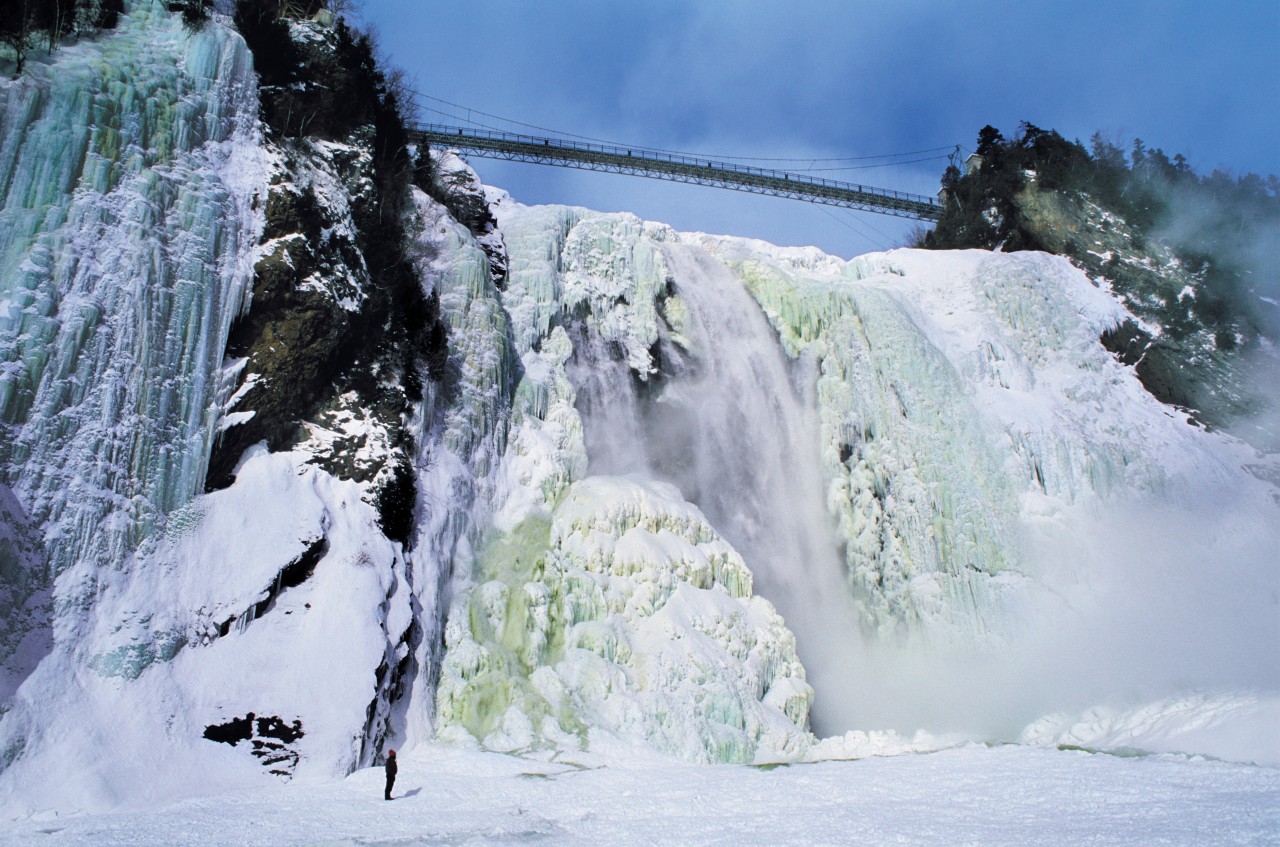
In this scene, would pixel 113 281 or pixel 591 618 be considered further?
pixel 591 618

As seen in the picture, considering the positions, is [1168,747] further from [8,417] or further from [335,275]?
[8,417]

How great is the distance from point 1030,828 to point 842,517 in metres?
15.2

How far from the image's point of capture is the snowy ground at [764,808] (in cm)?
827

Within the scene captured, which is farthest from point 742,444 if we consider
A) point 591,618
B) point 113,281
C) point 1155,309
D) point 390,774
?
point 1155,309

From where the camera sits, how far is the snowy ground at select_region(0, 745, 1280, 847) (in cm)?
827

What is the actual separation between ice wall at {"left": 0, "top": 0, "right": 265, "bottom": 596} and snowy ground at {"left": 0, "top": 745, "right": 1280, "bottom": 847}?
13.9 ft

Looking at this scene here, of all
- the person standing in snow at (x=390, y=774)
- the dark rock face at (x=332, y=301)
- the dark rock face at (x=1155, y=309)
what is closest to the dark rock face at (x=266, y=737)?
the person standing in snow at (x=390, y=774)

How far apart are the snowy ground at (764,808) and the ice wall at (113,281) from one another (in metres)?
4.23

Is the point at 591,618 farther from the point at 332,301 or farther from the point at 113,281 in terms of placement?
the point at 113,281

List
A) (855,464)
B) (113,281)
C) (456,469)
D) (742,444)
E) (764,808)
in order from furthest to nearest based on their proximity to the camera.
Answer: (742,444) < (855,464) < (456,469) < (113,281) < (764,808)

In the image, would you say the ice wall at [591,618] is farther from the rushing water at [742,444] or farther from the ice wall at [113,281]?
the ice wall at [113,281]

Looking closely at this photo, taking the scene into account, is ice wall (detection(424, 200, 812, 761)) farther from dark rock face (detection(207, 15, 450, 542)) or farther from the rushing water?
dark rock face (detection(207, 15, 450, 542))

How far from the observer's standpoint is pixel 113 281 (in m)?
13.1

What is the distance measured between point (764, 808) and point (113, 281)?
1135 cm
